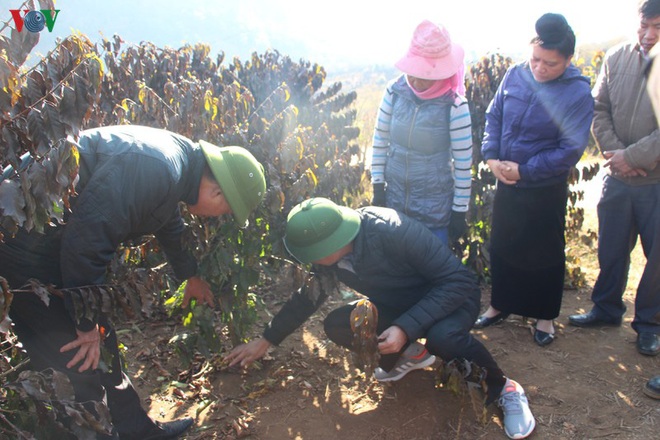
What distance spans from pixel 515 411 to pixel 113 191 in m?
2.05

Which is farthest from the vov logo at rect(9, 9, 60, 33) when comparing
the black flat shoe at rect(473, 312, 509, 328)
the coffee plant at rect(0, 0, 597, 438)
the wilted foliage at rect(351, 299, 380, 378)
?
the black flat shoe at rect(473, 312, 509, 328)

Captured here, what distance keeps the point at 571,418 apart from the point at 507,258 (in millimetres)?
971

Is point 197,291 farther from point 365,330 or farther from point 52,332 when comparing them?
point 365,330

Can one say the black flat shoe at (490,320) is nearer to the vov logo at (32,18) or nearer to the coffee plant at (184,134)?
the coffee plant at (184,134)

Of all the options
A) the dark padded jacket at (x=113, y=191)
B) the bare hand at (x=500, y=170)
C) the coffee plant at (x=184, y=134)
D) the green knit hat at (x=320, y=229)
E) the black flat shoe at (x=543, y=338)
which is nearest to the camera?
the coffee plant at (x=184, y=134)

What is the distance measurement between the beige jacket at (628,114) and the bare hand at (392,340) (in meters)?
1.68

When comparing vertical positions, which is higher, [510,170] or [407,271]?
[510,170]

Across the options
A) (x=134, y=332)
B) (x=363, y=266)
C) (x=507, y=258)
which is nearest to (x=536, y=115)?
(x=507, y=258)

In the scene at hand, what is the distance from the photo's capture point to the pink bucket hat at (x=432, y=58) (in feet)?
9.95

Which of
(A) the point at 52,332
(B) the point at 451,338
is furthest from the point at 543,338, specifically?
(A) the point at 52,332

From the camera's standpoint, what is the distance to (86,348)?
7.04 feet

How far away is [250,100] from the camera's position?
3252 millimetres

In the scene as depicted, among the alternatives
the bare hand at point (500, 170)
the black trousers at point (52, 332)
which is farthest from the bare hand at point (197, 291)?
the bare hand at point (500, 170)

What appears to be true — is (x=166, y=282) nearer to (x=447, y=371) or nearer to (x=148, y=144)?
(x=148, y=144)
